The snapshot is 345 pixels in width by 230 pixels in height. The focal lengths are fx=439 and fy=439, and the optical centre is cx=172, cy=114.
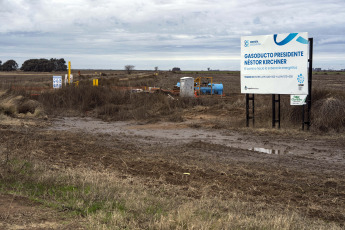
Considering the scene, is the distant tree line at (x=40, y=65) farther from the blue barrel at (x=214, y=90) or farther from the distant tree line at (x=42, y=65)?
the blue barrel at (x=214, y=90)

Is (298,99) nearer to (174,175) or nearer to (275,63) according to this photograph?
(275,63)

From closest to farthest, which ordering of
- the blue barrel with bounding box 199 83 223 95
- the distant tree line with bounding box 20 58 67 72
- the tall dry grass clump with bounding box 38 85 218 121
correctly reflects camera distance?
the tall dry grass clump with bounding box 38 85 218 121 → the blue barrel with bounding box 199 83 223 95 → the distant tree line with bounding box 20 58 67 72

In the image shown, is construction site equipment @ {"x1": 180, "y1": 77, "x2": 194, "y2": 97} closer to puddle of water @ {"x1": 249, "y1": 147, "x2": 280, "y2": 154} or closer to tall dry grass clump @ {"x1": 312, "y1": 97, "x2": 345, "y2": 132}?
tall dry grass clump @ {"x1": 312, "y1": 97, "x2": 345, "y2": 132}

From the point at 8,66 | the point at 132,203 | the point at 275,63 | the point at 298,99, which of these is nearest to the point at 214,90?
the point at 275,63

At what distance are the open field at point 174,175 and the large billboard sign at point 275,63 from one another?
1.52 metres

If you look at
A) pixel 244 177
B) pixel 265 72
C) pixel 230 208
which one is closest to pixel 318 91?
pixel 265 72

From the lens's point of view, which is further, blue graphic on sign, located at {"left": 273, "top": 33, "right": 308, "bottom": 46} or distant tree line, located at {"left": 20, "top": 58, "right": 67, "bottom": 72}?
distant tree line, located at {"left": 20, "top": 58, "right": 67, "bottom": 72}

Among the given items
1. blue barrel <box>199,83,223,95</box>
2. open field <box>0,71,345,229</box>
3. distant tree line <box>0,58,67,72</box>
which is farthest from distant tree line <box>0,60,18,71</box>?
open field <box>0,71,345,229</box>

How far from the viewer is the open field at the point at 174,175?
227 inches

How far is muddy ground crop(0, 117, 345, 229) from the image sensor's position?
7032 millimetres

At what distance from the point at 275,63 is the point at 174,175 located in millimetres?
9067

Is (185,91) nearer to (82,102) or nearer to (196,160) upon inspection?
(82,102)

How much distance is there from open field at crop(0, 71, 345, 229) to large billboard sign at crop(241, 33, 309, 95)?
1.52m

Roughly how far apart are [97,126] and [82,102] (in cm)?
722
